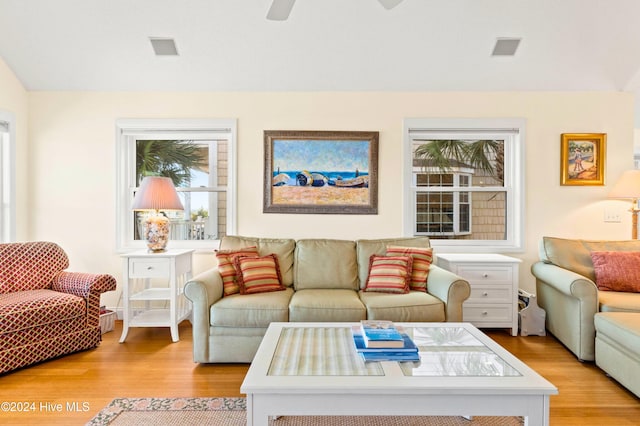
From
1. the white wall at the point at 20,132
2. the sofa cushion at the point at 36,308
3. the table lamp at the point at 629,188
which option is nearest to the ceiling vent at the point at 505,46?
the table lamp at the point at 629,188

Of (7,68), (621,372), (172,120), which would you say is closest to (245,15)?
(172,120)

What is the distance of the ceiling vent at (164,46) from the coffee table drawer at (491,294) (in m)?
3.41

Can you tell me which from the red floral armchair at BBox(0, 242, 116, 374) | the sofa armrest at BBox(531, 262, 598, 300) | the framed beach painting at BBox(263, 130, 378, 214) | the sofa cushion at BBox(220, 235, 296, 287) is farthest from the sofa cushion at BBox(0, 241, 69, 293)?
the sofa armrest at BBox(531, 262, 598, 300)

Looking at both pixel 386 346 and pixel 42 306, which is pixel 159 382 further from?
pixel 386 346

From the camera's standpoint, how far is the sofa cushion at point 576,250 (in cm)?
320

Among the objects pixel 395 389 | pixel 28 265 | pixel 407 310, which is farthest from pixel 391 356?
pixel 28 265

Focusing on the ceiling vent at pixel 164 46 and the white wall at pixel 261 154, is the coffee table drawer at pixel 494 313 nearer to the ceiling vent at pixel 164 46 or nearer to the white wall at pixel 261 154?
the white wall at pixel 261 154

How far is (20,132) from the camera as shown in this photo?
3695 millimetres

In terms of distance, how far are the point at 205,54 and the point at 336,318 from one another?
257 cm

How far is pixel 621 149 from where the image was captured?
3713 millimetres

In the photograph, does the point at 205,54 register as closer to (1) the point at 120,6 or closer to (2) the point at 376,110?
(1) the point at 120,6

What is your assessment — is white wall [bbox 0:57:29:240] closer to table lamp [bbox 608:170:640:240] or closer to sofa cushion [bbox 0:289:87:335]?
sofa cushion [bbox 0:289:87:335]

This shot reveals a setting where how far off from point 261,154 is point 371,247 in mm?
1431

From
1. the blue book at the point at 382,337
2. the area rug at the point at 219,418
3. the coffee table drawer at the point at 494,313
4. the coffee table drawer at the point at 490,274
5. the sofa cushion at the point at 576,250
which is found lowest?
the area rug at the point at 219,418
